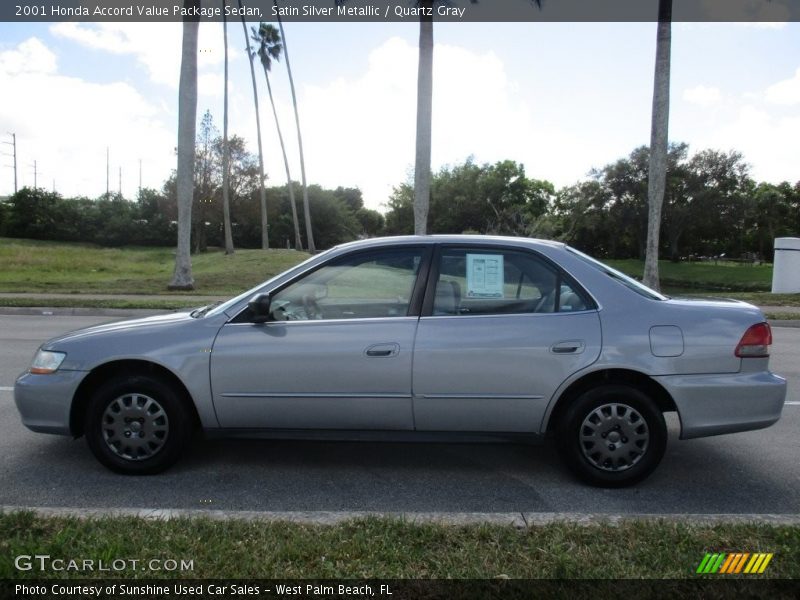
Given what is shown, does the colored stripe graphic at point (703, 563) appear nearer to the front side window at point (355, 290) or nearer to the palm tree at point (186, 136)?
the front side window at point (355, 290)

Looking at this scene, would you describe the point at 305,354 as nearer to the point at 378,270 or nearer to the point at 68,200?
the point at 378,270

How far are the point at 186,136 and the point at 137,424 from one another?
54.6 feet

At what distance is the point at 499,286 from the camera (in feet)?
14.8

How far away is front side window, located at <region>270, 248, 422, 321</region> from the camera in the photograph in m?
4.56

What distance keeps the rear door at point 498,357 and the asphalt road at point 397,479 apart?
462 mm

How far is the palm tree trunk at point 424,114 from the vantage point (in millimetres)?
18250

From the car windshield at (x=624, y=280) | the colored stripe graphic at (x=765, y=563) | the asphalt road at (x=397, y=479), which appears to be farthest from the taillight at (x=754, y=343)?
the colored stripe graphic at (x=765, y=563)

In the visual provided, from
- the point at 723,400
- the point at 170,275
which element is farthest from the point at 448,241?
the point at 170,275

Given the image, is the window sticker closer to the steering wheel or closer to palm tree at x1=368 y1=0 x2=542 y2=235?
the steering wheel

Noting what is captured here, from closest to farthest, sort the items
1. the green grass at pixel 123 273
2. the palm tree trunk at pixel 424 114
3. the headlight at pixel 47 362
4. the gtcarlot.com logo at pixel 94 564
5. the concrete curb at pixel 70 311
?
the gtcarlot.com logo at pixel 94 564 < the headlight at pixel 47 362 < the concrete curb at pixel 70 311 < the palm tree trunk at pixel 424 114 < the green grass at pixel 123 273

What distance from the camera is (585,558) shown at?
3107 millimetres

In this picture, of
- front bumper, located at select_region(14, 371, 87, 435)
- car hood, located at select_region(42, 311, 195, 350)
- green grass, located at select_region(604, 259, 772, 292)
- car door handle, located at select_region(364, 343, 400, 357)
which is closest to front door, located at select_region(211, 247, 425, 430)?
car door handle, located at select_region(364, 343, 400, 357)

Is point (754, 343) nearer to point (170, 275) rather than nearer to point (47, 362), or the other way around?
point (47, 362)

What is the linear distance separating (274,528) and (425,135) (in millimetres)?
16405
